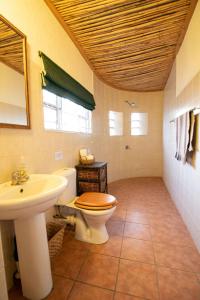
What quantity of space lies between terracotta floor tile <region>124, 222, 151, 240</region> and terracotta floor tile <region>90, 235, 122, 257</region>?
0.59ft

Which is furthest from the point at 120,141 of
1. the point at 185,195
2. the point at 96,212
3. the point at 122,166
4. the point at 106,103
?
the point at 96,212

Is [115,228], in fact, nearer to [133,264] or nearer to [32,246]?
[133,264]

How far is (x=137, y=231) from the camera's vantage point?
1.85m

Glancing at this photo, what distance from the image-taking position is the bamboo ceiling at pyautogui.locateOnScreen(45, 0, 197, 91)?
161cm

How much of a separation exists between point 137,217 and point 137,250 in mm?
663

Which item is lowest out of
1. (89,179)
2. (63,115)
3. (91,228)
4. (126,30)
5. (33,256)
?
(91,228)

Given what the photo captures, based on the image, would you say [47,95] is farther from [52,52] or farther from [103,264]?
[103,264]

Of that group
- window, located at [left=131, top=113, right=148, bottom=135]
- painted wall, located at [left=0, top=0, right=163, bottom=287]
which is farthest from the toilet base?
window, located at [left=131, top=113, right=148, bottom=135]

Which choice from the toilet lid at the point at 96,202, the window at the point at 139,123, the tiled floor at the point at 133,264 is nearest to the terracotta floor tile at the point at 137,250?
the tiled floor at the point at 133,264

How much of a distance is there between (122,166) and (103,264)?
2.85m

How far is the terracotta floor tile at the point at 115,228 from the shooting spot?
182 centimetres

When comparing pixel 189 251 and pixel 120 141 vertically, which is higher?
pixel 120 141

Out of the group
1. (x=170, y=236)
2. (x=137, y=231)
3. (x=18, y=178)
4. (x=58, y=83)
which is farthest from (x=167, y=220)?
(x=58, y=83)

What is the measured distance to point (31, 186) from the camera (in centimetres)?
118
